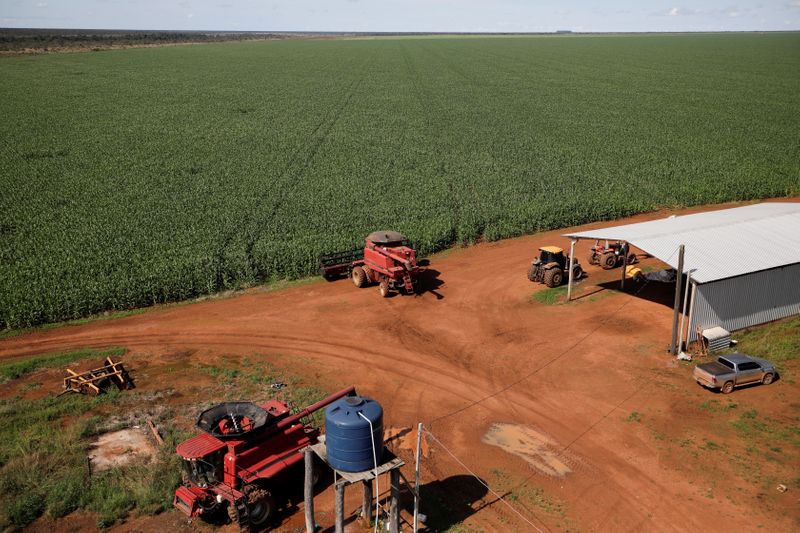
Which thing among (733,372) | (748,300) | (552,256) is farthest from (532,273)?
(733,372)

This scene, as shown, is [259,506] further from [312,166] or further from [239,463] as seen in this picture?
[312,166]

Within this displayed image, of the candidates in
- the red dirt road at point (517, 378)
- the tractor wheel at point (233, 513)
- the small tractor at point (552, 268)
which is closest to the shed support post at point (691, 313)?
the red dirt road at point (517, 378)

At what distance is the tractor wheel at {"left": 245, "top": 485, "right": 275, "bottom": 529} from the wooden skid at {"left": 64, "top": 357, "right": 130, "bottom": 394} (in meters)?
8.99

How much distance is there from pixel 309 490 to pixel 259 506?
1608mm

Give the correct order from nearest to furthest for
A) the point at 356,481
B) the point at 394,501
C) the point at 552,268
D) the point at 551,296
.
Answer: the point at 356,481, the point at 394,501, the point at 551,296, the point at 552,268

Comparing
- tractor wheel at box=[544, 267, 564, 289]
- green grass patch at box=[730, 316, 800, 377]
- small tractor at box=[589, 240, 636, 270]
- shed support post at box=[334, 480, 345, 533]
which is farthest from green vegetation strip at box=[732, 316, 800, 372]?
shed support post at box=[334, 480, 345, 533]

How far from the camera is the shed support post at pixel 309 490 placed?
45.9 feet

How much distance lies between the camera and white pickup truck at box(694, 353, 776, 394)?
2050 cm

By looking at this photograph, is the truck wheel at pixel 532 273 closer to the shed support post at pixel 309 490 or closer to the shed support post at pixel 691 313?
the shed support post at pixel 691 313

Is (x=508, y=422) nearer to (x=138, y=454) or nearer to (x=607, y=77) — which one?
(x=138, y=454)

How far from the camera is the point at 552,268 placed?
2978 cm

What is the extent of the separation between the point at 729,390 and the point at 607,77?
4117 inches

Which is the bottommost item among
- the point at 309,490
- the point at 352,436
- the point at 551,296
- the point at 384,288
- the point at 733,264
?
the point at 551,296

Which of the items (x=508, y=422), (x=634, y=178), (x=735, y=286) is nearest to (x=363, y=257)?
(x=508, y=422)
